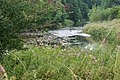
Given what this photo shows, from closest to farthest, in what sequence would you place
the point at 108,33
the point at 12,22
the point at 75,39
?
1. the point at 108,33
2. the point at 12,22
3. the point at 75,39

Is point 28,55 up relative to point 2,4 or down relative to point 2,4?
down

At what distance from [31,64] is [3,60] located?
0.46 meters

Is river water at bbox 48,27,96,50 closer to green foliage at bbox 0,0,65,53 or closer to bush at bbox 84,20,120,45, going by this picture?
bush at bbox 84,20,120,45

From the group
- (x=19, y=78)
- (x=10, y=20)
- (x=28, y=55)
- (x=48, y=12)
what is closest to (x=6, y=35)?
(x=10, y=20)

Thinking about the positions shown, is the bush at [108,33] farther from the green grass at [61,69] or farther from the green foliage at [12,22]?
the green foliage at [12,22]

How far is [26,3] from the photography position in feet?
16.5

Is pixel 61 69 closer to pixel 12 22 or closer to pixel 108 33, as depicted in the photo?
pixel 12 22

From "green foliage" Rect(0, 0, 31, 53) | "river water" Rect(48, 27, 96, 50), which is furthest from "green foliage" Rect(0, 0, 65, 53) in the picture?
"river water" Rect(48, 27, 96, 50)

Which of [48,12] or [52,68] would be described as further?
[48,12]

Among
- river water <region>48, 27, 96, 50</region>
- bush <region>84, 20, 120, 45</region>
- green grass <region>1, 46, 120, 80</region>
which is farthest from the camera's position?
river water <region>48, 27, 96, 50</region>

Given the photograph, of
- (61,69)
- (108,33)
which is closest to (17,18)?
(61,69)

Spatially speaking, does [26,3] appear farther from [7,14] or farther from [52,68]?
[52,68]

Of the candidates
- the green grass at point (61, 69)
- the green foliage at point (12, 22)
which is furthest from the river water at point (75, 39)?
the green foliage at point (12, 22)

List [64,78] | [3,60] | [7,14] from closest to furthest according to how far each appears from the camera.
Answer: [64,78], [7,14], [3,60]
